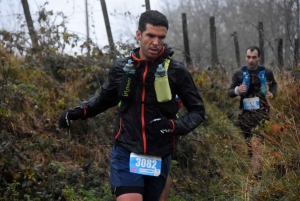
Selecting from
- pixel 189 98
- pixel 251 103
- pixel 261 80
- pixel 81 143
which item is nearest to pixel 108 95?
pixel 189 98

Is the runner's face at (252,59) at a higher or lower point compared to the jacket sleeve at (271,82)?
higher

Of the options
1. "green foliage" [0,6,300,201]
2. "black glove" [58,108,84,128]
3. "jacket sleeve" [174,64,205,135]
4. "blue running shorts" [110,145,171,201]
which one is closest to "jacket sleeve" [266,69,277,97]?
"green foliage" [0,6,300,201]

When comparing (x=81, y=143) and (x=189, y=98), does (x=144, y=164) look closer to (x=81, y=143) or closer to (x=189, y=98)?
(x=189, y=98)

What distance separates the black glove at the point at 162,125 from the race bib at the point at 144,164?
262mm

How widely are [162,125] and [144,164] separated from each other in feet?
1.17

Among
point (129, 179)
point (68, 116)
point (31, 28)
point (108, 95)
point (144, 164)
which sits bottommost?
point (129, 179)

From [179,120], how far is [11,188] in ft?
8.62

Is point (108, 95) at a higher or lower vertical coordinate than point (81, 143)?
higher

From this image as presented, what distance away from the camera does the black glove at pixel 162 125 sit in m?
4.63

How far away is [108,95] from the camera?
16.8ft

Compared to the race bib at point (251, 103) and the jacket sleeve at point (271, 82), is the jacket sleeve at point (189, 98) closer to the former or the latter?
the race bib at point (251, 103)

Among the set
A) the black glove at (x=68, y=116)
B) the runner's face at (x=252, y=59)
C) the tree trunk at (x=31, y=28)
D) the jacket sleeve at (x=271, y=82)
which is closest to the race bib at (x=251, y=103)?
the jacket sleeve at (x=271, y=82)

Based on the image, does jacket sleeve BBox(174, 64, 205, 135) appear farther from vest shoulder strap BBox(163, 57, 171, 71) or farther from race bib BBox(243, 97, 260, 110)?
race bib BBox(243, 97, 260, 110)

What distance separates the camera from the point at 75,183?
745 cm
